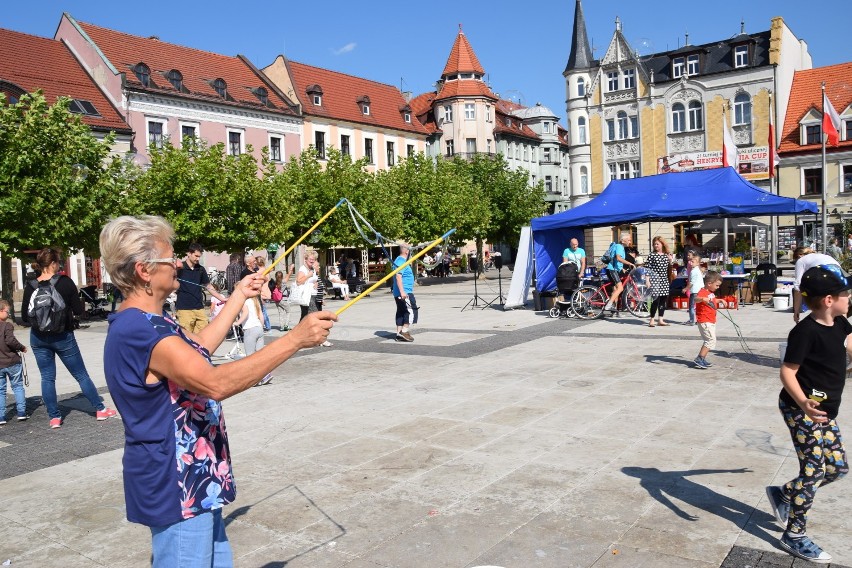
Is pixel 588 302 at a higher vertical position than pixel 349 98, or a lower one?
lower

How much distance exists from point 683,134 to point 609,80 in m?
6.75

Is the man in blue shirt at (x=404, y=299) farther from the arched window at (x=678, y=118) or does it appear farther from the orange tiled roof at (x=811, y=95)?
the arched window at (x=678, y=118)

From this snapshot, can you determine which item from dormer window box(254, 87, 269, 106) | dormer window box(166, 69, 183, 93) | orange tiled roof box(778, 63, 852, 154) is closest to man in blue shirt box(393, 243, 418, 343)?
dormer window box(166, 69, 183, 93)

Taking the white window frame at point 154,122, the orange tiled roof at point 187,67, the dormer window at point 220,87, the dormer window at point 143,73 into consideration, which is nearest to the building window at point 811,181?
the orange tiled roof at point 187,67

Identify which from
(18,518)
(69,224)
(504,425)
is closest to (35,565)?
(18,518)

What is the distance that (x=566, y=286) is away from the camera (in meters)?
17.1

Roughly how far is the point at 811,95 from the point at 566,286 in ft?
116

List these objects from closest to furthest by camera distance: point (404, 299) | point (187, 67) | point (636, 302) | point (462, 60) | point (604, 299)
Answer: point (404, 299)
point (636, 302)
point (604, 299)
point (187, 67)
point (462, 60)

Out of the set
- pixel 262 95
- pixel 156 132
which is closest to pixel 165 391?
pixel 156 132

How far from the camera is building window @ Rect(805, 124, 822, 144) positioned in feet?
139

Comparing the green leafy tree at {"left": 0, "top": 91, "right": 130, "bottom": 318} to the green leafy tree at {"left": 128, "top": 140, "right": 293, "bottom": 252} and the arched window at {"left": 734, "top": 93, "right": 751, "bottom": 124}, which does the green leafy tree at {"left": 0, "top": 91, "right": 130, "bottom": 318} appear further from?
the arched window at {"left": 734, "top": 93, "right": 751, "bottom": 124}

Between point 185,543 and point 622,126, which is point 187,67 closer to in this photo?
point 622,126

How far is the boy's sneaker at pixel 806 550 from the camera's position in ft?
13.2

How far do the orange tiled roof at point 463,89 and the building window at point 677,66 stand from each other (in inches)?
724
